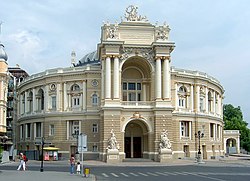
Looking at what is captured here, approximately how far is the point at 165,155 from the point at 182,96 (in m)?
15.6

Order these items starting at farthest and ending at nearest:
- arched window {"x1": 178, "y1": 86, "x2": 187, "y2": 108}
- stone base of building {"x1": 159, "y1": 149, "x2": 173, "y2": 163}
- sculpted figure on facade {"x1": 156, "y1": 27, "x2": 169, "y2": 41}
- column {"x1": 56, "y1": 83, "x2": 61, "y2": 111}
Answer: arched window {"x1": 178, "y1": 86, "x2": 187, "y2": 108} → column {"x1": 56, "y1": 83, "x2": 61, "y2": 111} → sculpted figure on facade {"x1": 156, "y1": 27, "x2": 169, "y2": 41} → stone base of building {"x1": 159, "y1": 149, "x2": 173, "y2": 163}

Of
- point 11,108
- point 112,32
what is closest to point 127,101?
point 112,32

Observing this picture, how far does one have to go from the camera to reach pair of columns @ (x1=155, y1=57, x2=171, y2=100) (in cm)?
6944

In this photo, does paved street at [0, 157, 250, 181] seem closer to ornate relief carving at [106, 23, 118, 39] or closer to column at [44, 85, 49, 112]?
ornate relief carving at [106, 23, 118, 39]

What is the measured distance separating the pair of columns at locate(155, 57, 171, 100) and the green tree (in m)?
65.7

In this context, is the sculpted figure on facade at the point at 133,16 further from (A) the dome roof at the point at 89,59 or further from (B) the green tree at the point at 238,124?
(B) the green tree at the point at 238,124

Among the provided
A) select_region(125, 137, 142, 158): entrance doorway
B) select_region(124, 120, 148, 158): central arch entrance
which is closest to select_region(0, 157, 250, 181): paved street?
select_region(124, 120, 148, 158): central arch entrance

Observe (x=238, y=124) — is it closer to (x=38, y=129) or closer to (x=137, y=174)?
(x=38, y=129)

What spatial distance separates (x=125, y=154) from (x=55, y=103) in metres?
15.8

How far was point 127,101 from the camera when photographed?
7194 cm

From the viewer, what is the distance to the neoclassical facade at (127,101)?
6900 centimetres

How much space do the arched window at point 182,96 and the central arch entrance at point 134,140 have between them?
31.6 feet

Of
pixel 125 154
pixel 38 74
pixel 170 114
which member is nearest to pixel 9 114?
pixel 38 74

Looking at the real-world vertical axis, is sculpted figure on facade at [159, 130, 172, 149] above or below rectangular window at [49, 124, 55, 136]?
below
